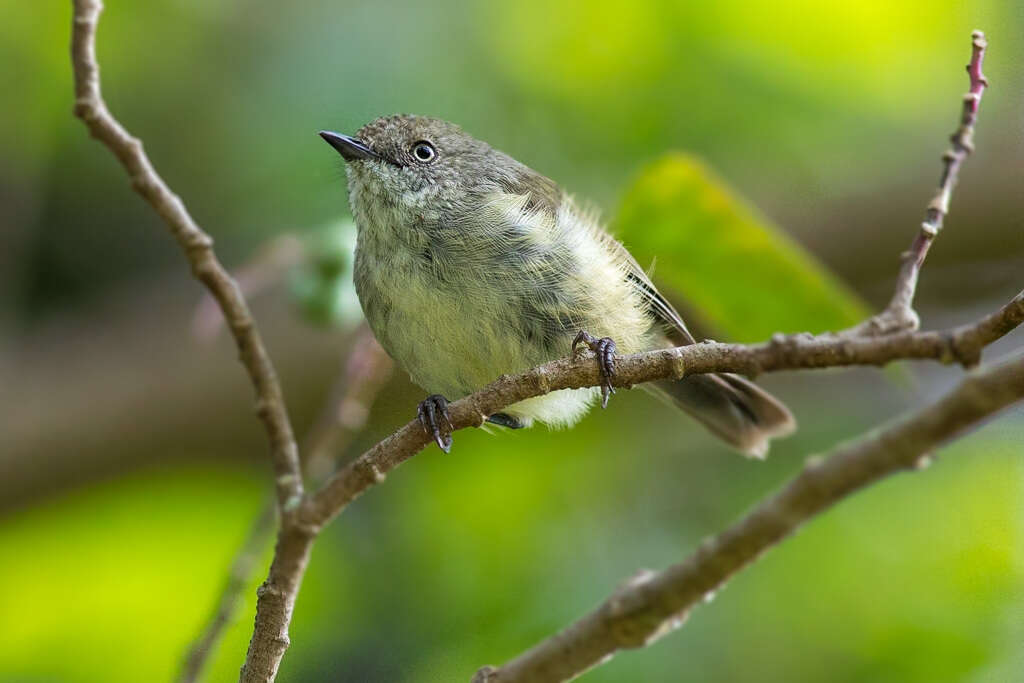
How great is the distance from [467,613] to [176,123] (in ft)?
8.95

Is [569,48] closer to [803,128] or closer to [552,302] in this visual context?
[803,128]

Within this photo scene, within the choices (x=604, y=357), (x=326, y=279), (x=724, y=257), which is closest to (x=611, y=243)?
(x=724, y=257)

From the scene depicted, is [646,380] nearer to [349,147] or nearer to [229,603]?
[229,603]

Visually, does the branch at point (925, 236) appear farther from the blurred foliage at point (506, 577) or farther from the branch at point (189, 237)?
the blurred foliage at point (506, 577)

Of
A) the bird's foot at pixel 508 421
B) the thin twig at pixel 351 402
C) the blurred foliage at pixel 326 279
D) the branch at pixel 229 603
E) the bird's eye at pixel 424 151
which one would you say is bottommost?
the branch at pixel 229 603

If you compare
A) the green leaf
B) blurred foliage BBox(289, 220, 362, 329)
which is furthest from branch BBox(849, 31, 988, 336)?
blurred foliage BBox(289, 220, 362, 329)

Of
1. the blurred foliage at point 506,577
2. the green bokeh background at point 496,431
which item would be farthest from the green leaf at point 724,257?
the blurred foliage at point 506,577

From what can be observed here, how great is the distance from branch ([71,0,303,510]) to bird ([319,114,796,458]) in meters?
0.42

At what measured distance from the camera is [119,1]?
17.2 feet

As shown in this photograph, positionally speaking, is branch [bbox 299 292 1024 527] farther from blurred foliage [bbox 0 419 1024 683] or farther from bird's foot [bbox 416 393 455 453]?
blurred foliage [bbox 0 419 1024 683]

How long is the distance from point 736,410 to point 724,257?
0.71 m

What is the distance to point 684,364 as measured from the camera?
197cm

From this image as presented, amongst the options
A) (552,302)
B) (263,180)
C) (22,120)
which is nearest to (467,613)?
(552,302)

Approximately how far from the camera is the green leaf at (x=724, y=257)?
10.0ft
